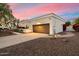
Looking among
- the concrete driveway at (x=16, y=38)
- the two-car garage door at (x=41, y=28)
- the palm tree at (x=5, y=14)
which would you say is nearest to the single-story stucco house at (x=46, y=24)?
the two-car garage door at (x=41, y=28)

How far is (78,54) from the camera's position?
3.40 meters

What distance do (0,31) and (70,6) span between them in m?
1.76

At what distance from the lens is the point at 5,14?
12.1 ft

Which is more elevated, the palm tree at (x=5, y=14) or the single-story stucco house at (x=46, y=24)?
the palm tree at (x=5, y=14)

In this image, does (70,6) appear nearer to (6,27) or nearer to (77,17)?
(77,17)

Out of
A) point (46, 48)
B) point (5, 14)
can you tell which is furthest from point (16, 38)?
point (46, 48)

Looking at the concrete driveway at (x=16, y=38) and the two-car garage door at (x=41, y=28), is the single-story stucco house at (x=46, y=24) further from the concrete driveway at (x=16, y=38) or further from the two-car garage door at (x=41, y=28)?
the concrete driveway at (x=16, y=38)

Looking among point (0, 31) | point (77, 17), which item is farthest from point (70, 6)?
point (0, 31)

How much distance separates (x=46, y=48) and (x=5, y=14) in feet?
4.24

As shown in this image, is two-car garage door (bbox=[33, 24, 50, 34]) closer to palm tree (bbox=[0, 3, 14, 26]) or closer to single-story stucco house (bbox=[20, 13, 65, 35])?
single-story stucco house (bbox=[20, 13, 65, 35])

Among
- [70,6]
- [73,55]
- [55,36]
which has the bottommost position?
[73,55]

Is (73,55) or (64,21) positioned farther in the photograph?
(64,21)

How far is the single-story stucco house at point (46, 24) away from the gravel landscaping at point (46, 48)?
236mm

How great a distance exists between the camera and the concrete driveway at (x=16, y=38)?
139 inches
